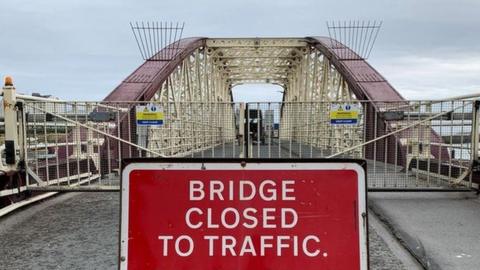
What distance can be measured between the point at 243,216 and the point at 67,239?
319 centimetres

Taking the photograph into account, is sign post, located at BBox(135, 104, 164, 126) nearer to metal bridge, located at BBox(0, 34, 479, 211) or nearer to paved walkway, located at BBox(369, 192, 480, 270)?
metal bridge, located at BBox(0, 34, 479, 211)

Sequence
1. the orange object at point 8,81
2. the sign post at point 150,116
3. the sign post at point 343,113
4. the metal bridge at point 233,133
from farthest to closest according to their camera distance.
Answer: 1. the sign post at point 343,113
2. the sign post at point 150,116
3. the metal bridge at point 233,133
4. the orange object at point 8,81

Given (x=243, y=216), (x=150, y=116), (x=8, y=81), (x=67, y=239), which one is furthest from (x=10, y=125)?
(x=243, y=216)

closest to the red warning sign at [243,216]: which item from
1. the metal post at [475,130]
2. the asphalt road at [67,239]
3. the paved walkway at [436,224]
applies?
the asphalt road at [67,239]

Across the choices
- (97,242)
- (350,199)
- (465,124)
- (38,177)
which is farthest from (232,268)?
(465,124)

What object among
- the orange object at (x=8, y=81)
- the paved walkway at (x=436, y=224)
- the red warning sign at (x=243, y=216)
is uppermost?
the orange object at (x=8, y=81)

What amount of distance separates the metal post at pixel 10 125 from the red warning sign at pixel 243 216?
456 cm

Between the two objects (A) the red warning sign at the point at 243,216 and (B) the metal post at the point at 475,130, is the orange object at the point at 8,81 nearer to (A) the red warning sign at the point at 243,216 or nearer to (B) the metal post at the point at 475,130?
(A) the red warning sign at the point at 243,216

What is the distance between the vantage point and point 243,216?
7.33 ft

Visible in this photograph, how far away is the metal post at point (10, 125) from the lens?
6.02 meters

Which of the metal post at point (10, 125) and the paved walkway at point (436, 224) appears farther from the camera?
the metal post at point (10, 125)

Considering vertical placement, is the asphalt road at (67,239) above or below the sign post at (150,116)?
below

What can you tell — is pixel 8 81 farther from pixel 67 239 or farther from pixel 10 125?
pixel 67 239

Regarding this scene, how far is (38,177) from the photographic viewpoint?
6.35m
